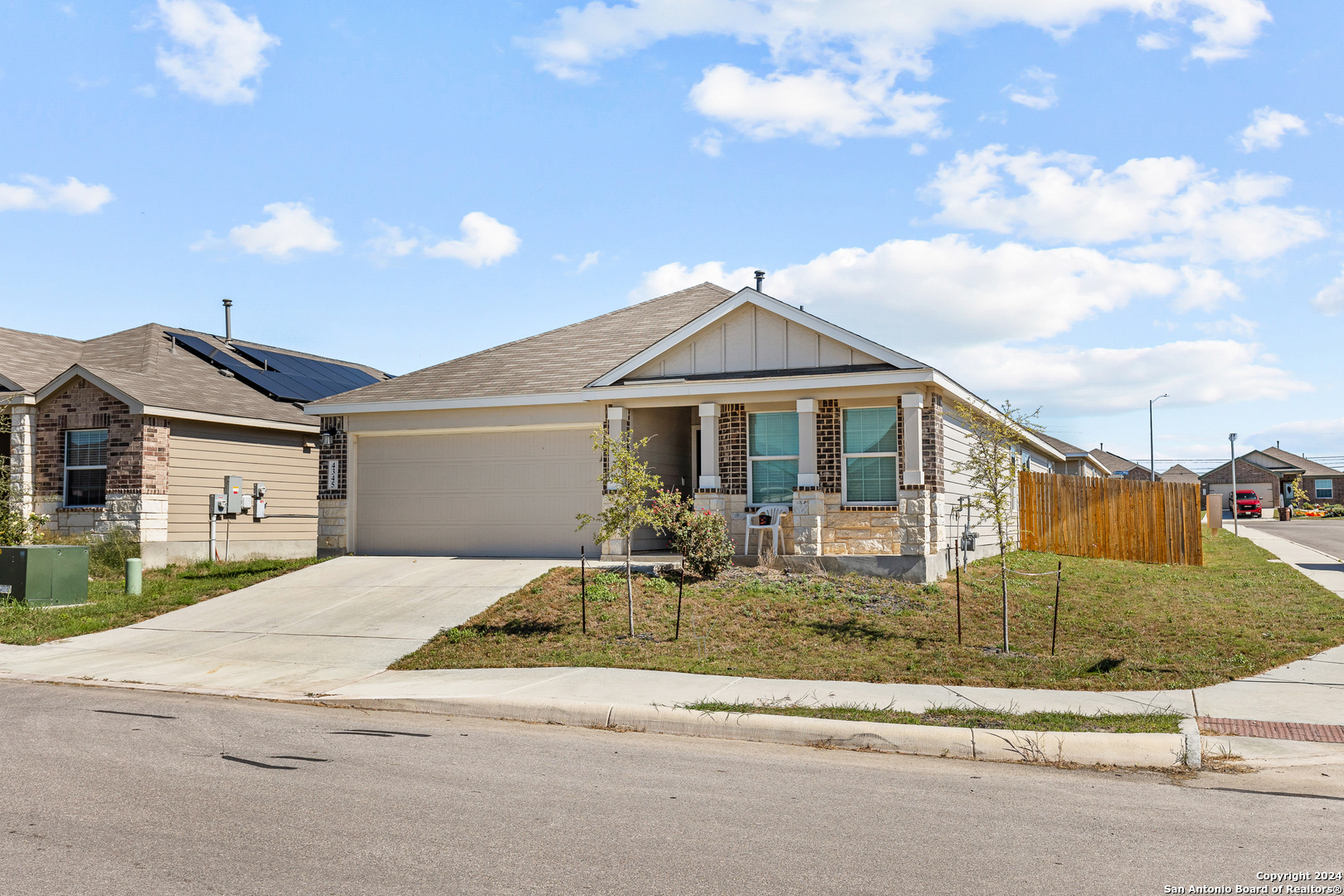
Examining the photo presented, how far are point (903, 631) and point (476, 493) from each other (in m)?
9.85

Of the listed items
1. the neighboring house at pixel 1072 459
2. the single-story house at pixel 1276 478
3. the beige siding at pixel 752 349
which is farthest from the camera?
the single-story house at pixel 1276 478

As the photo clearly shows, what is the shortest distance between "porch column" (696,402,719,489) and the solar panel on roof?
41.0ft

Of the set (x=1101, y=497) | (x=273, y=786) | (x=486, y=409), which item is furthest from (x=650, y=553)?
(x=273, y=786)

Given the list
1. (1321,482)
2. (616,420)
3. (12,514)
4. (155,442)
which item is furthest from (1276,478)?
(12,514)

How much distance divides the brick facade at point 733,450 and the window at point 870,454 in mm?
1729

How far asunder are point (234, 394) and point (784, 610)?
15848 millimetres

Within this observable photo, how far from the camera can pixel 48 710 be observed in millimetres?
9289

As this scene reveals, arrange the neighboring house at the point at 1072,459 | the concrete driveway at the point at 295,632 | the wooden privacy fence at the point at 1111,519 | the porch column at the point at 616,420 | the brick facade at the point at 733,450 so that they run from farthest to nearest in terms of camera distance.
Result: the neighboring house at the point at 1072,459 < the wooden privacy fence at the point at 1111,519 < the porch column at the point at 616,420 < the brick facade at the point at 733,450 < the concrete driveway at the point at 295,632

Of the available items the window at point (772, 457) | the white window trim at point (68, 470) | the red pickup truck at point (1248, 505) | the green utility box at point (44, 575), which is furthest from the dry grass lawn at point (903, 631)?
the red pickup truck at point (1248, 505)

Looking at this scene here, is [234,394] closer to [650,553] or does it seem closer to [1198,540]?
[650,553]

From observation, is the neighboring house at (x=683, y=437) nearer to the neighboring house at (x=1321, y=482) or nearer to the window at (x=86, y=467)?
the window at (x=86, y=467)

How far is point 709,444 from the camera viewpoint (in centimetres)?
1762

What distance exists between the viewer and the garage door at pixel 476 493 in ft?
62.4

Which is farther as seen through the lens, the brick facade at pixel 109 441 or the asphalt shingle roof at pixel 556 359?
Answer: the brick facade at pixel 109 441
